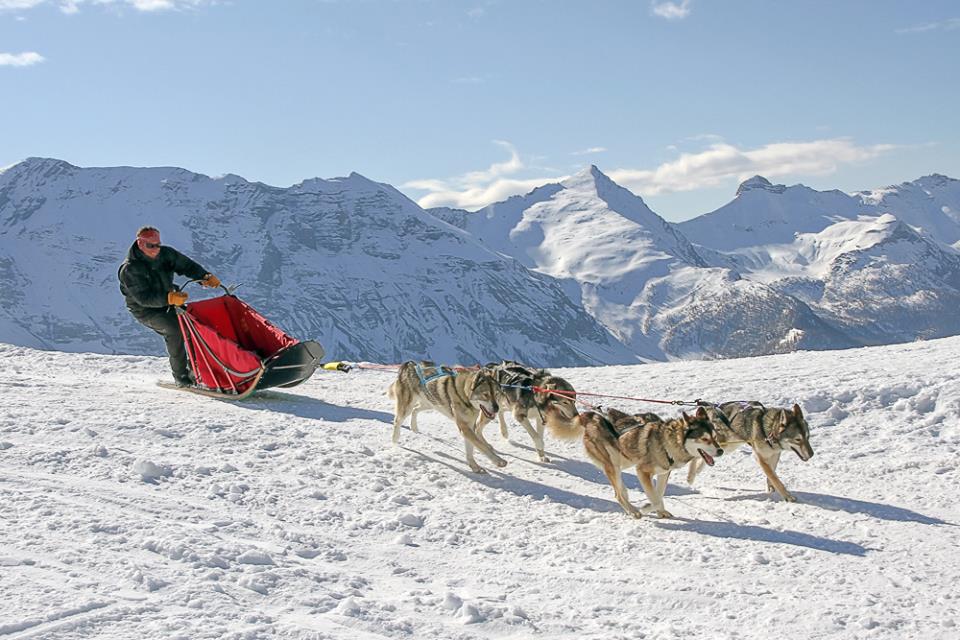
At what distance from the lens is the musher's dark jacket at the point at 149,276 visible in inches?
488

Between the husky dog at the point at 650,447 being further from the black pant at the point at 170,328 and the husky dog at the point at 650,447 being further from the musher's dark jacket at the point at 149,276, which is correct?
the black pant at the point at 170,328

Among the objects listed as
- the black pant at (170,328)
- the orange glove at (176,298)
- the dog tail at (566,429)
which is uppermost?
the orange glove at (176,298)

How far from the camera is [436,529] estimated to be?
773cm

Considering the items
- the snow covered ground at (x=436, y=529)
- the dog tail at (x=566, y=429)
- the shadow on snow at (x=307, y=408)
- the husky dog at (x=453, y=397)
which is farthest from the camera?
the shadow on snow at (x=307, y=408)

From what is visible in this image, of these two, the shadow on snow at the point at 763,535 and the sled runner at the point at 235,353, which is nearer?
the shadow on snow at the point at 763,535

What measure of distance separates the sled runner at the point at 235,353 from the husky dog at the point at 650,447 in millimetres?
4839

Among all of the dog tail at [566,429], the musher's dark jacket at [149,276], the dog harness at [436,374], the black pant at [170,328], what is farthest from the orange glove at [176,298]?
the dog tail at [566,429]

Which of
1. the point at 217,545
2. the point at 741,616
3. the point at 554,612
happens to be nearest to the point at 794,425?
the point at 741,616

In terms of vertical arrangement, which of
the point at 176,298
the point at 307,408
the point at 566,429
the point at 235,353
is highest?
the point at 176,298

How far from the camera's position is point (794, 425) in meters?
8.73

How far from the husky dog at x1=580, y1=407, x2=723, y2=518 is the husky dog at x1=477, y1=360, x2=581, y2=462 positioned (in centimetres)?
65

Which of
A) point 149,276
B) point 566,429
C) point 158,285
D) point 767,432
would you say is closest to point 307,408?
point 158,285

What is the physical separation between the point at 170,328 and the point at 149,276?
33.9 inches

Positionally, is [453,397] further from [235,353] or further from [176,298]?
[176,298]
